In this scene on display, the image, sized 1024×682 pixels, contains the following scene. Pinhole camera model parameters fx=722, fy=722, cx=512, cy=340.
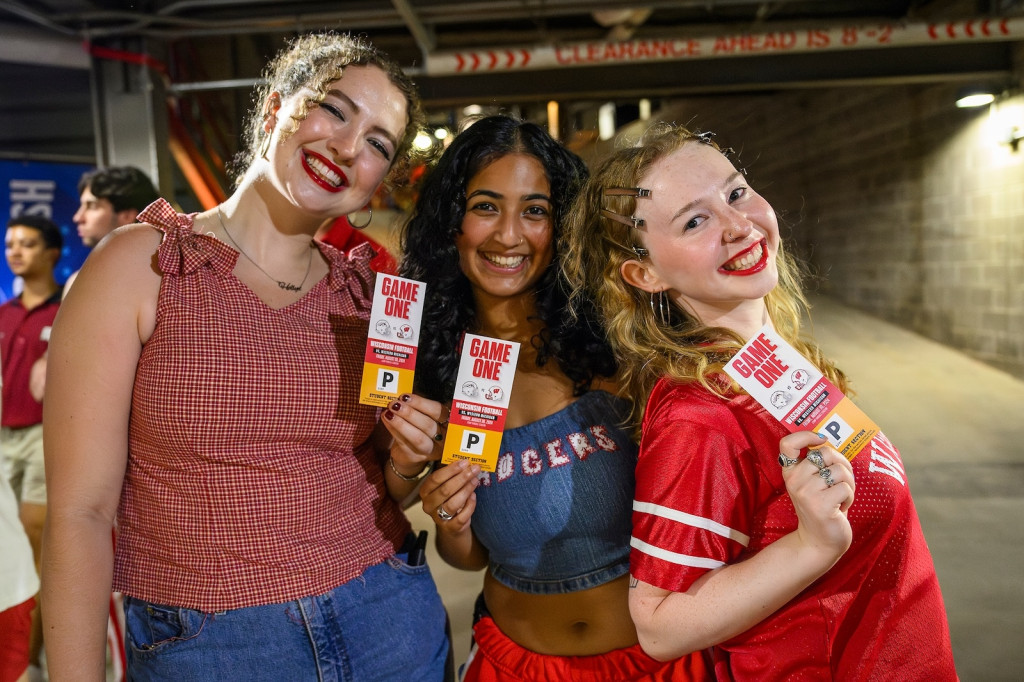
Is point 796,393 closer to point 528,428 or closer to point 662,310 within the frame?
point 662,310

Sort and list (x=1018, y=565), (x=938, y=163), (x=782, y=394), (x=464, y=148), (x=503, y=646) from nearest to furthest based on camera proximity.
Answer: (x=782, y=394)
(x=503, y=646)
(x=464, y=148)
(x=1018, y=565)
(x=938, y=163)

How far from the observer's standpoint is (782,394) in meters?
1.12

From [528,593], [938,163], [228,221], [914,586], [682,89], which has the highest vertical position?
[682,89]

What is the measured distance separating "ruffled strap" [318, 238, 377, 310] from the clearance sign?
4.52 m

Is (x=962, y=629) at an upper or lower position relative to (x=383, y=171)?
lower

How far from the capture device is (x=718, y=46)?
5.72m

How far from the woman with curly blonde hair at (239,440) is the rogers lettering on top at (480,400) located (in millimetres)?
160

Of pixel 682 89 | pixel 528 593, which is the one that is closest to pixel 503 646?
pixel 528 593

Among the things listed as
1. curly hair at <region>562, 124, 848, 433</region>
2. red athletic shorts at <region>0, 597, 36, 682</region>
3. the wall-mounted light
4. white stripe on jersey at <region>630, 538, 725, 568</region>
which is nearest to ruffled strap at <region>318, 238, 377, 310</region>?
curly hair at <region>562, 124, 848, 433</region>

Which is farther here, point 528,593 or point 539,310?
point 539,310

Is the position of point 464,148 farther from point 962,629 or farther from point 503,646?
point 962,629

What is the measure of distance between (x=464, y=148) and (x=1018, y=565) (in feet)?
12.8

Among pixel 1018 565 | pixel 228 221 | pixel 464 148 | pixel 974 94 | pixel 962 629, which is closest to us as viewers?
pixel 228 221

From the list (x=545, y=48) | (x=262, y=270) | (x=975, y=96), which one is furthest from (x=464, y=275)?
(x=975, y=96)
